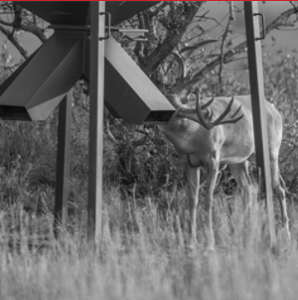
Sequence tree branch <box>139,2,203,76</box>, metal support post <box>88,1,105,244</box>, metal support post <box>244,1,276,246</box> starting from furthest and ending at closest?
tree branch <box>139,2,203,76</box>, metal support post <box>244,1,276,246</box>, metal support post <box>88,1,105,244</box>

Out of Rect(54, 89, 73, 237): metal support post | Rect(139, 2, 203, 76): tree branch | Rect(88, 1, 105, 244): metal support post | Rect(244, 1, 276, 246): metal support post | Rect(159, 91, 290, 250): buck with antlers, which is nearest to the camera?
Rect(88, 1, 105, 244): metal support post

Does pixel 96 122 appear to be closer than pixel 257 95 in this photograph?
Yes

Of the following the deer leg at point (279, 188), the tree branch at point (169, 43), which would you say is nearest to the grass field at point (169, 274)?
the deer leg at point (279, 188)

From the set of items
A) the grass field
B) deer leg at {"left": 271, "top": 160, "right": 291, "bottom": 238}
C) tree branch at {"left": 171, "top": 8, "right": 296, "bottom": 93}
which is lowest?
the grass field

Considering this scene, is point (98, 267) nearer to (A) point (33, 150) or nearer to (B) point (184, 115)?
(B) point (184, 115)

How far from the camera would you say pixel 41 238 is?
7.41 m

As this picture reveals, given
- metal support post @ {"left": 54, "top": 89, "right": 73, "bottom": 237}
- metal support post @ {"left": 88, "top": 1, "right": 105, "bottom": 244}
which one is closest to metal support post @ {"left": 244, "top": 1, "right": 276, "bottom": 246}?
metal support post @ {"left": 88, "top": 1, "right": 105, "bottom": 244}

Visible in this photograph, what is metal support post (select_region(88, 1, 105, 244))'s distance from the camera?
540 centimetres

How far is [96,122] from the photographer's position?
18.0ft

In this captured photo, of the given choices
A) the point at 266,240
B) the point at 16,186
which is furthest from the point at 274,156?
the point at 16,186

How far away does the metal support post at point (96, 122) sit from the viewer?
5.40 metres

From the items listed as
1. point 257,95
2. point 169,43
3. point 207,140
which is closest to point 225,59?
point 169,43

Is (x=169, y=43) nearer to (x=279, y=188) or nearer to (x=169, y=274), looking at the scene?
(x=279, y=188)

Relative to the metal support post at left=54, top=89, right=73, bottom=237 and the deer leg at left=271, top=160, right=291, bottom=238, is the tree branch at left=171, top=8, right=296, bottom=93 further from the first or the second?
the metal support post at left=54, top=89, right=73, bottom=237
